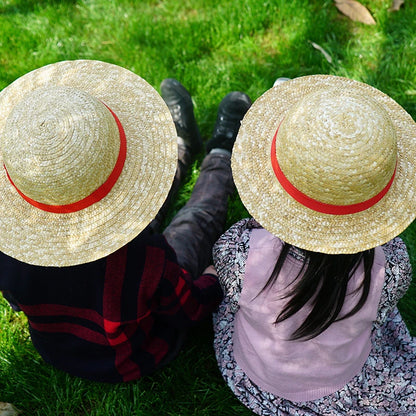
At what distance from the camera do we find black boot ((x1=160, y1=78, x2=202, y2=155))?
3.49 meters

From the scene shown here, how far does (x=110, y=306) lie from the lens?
75.9 inches

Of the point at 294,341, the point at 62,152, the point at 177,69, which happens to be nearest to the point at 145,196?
the point at 62,152

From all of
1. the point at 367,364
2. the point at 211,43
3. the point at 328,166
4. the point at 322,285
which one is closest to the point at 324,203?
the point at 328,166

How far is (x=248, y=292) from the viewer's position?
200 centimetres

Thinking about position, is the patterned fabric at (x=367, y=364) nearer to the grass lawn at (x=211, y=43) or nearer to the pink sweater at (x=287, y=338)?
the pink sweater at (x=287, y=338)

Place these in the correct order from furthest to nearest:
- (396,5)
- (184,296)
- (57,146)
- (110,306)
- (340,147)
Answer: (396,5)
(184,296)
(110,306)
(57,146)
(340,147)

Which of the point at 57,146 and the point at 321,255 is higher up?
the point at 57,146

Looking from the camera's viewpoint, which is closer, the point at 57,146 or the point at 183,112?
the point at 57,146

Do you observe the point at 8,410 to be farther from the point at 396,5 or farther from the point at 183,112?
the point at 396,5

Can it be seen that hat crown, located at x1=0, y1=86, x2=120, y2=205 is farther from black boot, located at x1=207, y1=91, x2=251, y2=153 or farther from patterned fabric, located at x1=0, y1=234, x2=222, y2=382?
black boot, located at x1=207, y1=91, x2=251, y2=153

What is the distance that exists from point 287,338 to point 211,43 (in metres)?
2.65

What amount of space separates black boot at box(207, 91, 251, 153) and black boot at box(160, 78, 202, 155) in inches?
5.6

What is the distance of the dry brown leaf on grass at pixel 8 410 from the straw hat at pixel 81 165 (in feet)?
4.34

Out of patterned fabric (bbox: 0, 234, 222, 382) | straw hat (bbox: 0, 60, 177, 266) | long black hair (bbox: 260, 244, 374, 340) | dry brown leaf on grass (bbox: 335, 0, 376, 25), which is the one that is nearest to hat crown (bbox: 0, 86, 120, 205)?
straw hat (bbox: 0, 60, 177, 266)
